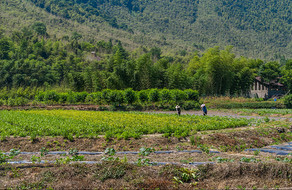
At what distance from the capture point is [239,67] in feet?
149

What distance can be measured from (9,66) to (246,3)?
16264 cm

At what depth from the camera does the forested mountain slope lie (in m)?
109

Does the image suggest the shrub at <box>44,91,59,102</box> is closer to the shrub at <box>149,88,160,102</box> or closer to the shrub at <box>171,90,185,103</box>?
the shrub at <box>149,88,160,102</box>

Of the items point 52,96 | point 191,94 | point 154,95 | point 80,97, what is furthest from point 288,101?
point 52,96

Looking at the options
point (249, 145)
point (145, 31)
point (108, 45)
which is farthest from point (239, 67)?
point (145, 31)

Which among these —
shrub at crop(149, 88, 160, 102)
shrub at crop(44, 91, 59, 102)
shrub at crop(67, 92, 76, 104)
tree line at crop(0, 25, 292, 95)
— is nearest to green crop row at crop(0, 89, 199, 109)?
shrub at crop(149, 88, 160, 102)

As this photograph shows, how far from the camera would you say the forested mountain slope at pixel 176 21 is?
356 feet

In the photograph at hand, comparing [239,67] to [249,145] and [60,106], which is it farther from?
[249,145]

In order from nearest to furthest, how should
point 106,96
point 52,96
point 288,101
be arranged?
point 106,96 → point 288,101 → point 52,96

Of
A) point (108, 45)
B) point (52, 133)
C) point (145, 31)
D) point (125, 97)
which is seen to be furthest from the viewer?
point (145, 31)

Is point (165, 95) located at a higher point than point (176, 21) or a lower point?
lower

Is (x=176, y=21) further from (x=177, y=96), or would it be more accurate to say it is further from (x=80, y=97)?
(x=177, y=96)

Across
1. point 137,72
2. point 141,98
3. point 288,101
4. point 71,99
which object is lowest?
point 288,101

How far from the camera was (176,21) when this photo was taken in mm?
151250
